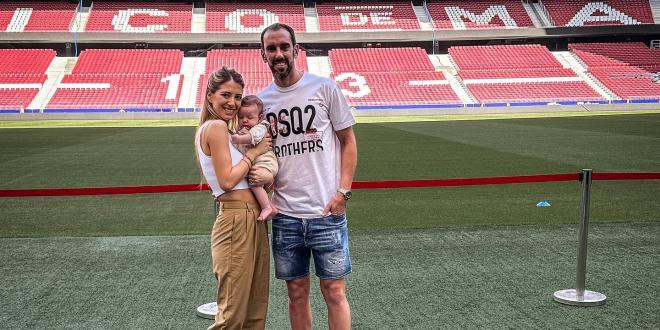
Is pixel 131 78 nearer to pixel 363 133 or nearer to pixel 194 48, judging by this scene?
pixel 194 48

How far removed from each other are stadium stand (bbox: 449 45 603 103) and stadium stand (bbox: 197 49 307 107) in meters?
11.7

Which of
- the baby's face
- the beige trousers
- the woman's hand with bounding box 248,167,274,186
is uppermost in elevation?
the baby's face

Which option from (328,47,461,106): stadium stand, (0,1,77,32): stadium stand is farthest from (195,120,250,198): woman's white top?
(0,1,77,32): stadium stand

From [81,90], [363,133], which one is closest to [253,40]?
[81,90]

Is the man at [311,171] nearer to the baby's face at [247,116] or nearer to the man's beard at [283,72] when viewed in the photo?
the man's beard at [283,72]

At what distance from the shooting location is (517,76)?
1811 inches

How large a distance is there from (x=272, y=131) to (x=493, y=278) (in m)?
3.10

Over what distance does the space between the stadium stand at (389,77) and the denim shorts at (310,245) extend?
3808 cm

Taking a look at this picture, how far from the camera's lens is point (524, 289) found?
18.4ft

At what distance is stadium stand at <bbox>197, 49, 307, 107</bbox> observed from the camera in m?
44.1

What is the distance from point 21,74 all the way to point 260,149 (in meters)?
44.5

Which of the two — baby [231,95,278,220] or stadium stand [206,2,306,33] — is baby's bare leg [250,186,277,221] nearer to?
baby [231,95,278,220]

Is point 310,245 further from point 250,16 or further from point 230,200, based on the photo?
point 250,16

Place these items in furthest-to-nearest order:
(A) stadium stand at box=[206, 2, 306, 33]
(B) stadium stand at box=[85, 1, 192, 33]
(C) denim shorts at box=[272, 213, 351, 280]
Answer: (A) stadium stand at box=[206, 2, 306, 33] → (B) stadium stand at box=[85, 1, 192, 33] → (C) denim shorts at box=[272, 213, 351, 280]
